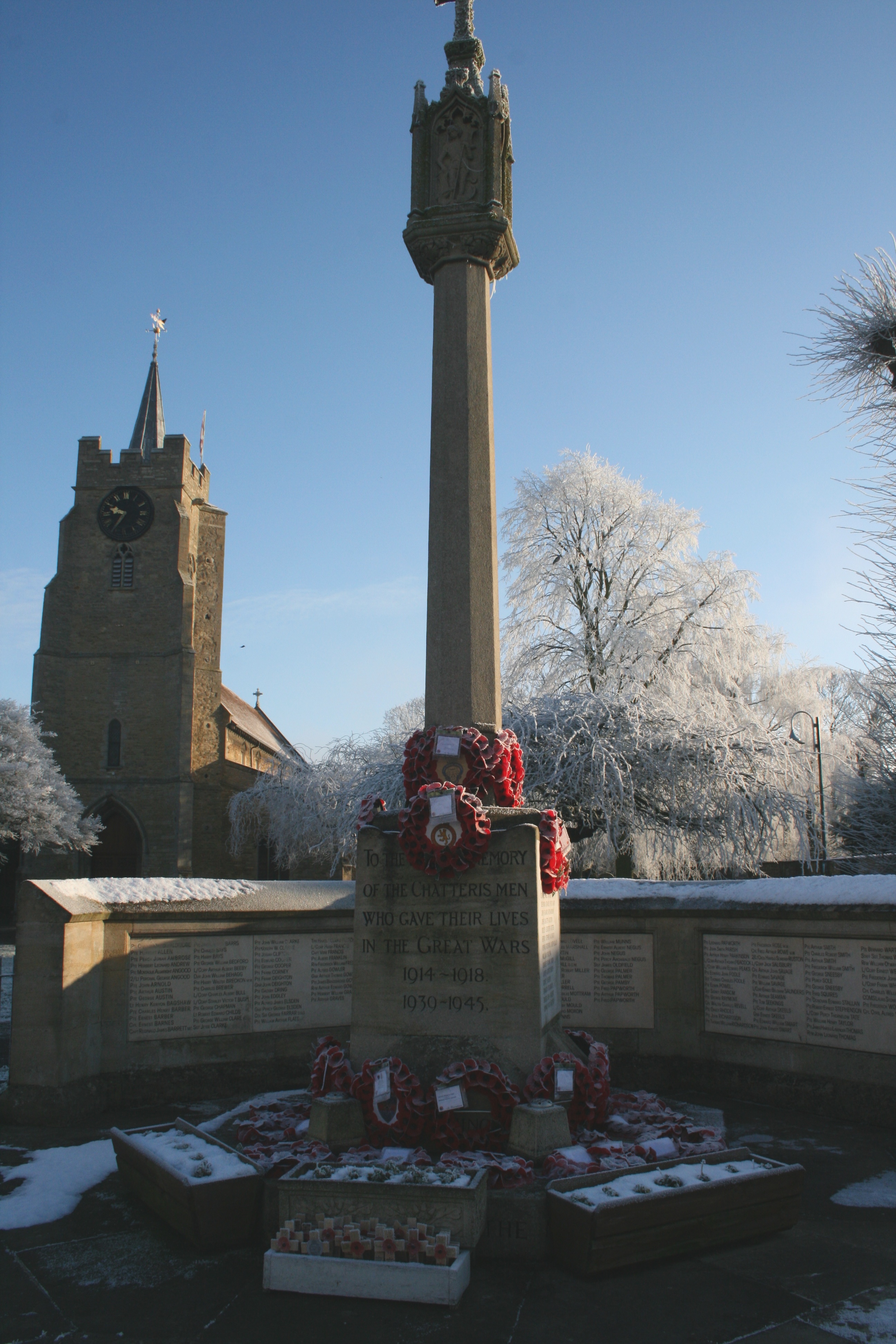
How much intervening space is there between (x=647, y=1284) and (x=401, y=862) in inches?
99.6

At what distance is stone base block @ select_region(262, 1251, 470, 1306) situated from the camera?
3730mm

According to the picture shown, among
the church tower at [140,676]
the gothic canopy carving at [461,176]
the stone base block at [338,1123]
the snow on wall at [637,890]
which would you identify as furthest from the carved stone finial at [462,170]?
the church tower at [140,676]

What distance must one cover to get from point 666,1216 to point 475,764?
269cm

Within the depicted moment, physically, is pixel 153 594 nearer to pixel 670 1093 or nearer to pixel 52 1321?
pixel 670 1093

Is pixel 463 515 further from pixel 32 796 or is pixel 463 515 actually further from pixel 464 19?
pixel 32 796

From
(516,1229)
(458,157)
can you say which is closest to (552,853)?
(516,1229)

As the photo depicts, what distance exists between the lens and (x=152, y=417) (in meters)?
41.5

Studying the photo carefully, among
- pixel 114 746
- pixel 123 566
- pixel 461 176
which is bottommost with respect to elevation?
pixel 114 746

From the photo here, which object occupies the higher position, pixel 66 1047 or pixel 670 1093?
pixel 66 1047

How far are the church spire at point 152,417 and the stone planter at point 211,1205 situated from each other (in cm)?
3757

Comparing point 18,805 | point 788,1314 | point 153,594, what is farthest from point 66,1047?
point 153,594

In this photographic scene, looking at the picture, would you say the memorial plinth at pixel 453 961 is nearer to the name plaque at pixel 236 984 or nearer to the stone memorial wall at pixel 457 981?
the stone memorial wall at pixel 457 981

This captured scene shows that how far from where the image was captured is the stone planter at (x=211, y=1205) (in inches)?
169

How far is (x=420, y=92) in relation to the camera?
7336 millimetres
